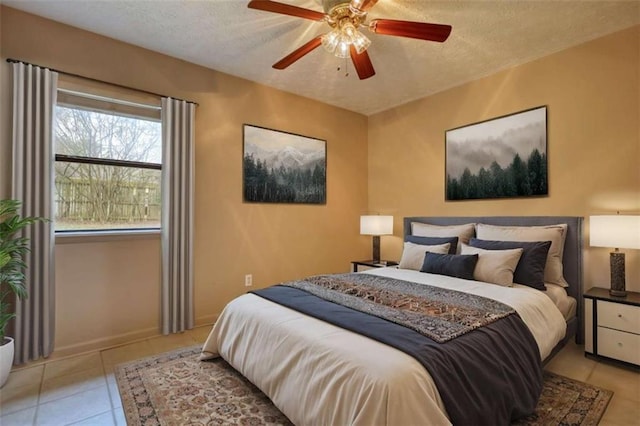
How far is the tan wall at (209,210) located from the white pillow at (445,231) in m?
1.13

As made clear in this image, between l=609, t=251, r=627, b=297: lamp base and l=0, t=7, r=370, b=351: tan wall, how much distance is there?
2861mm

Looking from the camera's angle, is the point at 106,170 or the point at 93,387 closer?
the point at 93,387

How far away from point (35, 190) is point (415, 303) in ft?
9.51

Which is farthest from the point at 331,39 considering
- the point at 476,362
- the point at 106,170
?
the point at 106,170

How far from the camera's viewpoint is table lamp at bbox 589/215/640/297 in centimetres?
230

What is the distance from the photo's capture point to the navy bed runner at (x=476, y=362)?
1.35 meters

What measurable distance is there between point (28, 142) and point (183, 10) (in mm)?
1534

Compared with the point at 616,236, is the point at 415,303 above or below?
below

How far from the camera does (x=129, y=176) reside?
2938 mm

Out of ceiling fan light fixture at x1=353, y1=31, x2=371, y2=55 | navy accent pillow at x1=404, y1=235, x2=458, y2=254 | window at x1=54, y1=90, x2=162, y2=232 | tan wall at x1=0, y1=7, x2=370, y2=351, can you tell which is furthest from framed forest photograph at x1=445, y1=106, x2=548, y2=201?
window at x1=54, y1=90, x2=162, y2=232

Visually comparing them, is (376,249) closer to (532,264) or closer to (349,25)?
(532,264)

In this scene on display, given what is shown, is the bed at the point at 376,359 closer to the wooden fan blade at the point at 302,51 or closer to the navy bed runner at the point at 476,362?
the navy bed runner at the point at 476,362

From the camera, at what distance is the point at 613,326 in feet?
7.72

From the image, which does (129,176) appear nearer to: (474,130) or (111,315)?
(111,315)
